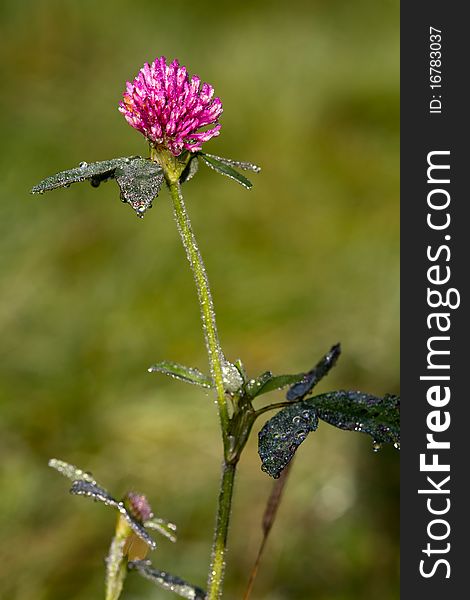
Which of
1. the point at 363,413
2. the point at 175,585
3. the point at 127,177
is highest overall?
the point at 127,177

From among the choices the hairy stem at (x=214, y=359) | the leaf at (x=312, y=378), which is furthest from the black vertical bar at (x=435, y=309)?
the hairy stem at (x=214, y=359)

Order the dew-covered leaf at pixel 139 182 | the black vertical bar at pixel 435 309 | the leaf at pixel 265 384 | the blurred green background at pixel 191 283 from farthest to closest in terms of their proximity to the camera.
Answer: the blurred green background at pixel 191 283
the black vertical bar at pixel 435 309
the leaf at pixel 265 384
the dew-covered leaf at pixel 139 182

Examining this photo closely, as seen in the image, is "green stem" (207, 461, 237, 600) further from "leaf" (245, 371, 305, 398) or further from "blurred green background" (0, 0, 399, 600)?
"blurred green background" (0, 0, 399, 600)

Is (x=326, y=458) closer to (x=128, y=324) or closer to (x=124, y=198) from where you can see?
(x=128, y=324)

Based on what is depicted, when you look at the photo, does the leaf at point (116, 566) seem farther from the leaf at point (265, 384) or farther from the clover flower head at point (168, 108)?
the clover flower head at point (168, 108)

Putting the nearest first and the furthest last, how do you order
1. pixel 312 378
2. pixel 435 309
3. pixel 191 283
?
pixel 312 378
pixel 435 309
pixel 191 283

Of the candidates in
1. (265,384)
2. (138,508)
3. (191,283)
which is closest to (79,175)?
(265,384)

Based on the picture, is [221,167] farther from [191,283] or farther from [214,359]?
[191,283]
